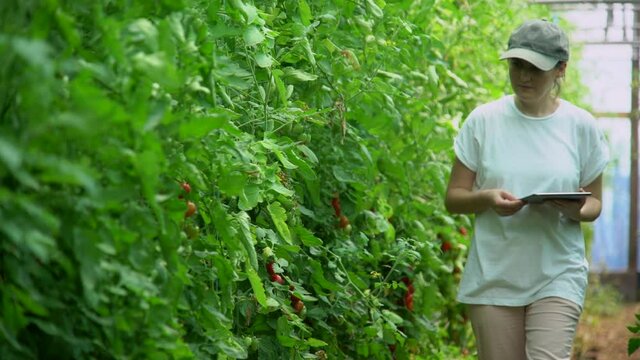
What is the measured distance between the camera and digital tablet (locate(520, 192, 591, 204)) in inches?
141

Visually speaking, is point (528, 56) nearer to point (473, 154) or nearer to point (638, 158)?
point (473, 154)

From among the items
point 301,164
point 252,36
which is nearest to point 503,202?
point 301,164

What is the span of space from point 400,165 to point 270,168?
1744 mm

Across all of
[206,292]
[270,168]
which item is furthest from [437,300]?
[206,292]

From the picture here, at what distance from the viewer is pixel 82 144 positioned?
201 cm

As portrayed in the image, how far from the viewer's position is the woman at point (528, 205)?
3.69 metres

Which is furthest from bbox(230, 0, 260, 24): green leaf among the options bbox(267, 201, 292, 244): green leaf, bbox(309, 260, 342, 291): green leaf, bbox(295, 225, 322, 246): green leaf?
bbox(309, 260, 342, 291): green leaf

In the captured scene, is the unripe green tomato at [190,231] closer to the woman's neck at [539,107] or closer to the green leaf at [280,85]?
the green leaf at [280,85]

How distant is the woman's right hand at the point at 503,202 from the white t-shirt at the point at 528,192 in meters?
0.11

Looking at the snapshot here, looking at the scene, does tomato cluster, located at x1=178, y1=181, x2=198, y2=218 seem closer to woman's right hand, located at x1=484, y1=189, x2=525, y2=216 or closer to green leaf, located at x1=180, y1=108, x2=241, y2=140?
green leaf, located at x1=180, y1=108, x2=241, y2=140

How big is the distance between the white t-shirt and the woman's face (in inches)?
3.3

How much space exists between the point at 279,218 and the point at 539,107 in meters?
1.05

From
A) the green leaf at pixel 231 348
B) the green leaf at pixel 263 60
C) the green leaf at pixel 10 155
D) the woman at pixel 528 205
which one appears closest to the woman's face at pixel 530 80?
the woman at pixel 528 205

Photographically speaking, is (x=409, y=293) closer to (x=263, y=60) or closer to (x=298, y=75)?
(x=298, y=75)
